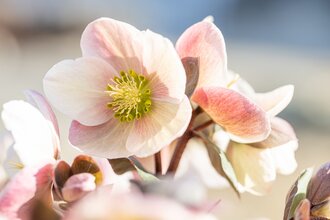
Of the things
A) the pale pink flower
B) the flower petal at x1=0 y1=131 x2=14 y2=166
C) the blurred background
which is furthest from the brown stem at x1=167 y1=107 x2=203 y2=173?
the blurred background

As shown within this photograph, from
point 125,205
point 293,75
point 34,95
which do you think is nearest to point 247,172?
point 34,95

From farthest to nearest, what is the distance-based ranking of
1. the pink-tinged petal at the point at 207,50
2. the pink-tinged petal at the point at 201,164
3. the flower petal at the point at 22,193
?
the pink-tinged petal at the point at 201,164 → the pink-tinged petal at the point at 207,50 → the flower petal at the point at 22,193

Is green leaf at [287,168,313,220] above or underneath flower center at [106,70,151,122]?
underneath

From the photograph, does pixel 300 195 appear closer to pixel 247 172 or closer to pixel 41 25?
pixel 247 172

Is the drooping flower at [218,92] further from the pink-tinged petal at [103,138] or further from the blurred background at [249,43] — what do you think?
the blurred background at [249,43]

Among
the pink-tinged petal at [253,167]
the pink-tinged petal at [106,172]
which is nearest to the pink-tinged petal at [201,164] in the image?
the pink-tinged petal at [253,167]

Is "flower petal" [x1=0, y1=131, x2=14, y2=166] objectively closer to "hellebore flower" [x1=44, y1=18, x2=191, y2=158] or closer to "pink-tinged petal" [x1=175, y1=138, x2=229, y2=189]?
"hellebore flower" [x1=44, y1=18, x2=191, y2=158]
